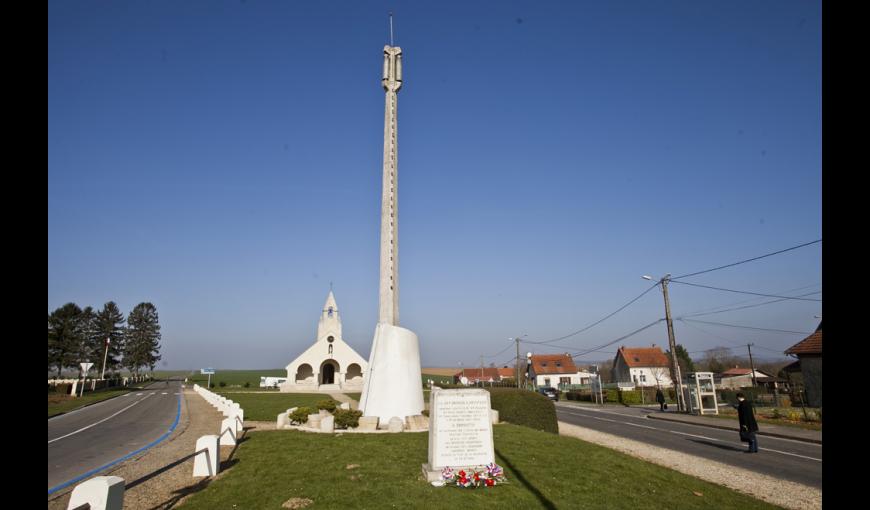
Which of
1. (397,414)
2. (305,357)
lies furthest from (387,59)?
(305,357)

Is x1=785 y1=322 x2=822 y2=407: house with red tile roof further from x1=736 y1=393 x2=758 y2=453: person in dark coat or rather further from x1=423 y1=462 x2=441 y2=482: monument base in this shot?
x1=423 y1=462 x2=441 y2=482: monument base

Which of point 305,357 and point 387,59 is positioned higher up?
point 387,59

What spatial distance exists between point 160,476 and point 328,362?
46054 mm

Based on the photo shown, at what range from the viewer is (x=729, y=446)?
596 inches

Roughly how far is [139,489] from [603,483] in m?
9.29

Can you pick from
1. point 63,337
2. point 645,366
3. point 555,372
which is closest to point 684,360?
point 645,366

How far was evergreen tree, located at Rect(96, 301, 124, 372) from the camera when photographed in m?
77.5

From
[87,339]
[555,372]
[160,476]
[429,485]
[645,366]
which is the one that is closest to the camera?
[429,485]

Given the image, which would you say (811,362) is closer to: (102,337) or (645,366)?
(645,366)

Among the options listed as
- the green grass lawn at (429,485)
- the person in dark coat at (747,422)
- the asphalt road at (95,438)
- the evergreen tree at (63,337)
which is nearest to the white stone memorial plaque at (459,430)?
the green grass lawn at (429,485)

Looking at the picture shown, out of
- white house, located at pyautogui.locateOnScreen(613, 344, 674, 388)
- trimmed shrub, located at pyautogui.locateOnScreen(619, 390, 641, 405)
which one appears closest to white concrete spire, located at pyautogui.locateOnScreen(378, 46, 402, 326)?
trimmed shrub, located at pyautogui.locateOnScreen(619, 390, 641, 405)

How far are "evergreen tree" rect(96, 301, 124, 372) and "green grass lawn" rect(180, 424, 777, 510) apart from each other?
82.6m
